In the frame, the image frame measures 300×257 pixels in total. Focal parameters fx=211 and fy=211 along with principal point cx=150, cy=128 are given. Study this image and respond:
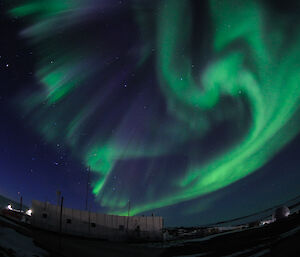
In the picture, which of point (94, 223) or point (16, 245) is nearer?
point (16, 245)

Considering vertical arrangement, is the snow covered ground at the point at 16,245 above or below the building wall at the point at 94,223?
below

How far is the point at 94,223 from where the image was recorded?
26.2 m

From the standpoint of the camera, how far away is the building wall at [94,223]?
23641 mm

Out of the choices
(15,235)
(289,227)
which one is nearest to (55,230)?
(15,235)

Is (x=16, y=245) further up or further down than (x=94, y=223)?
further down

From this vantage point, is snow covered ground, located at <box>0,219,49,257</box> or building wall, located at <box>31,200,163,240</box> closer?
snow covered ground, located at <box>0,219,49,257</box>

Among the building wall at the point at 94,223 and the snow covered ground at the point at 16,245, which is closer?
the snow covered ground at the point at 16,245

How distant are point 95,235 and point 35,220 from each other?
23.1 ft

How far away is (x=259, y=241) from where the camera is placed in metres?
12.3

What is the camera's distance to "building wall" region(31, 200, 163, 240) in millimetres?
23641

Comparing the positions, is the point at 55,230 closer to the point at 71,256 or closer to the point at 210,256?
the point at 71,256

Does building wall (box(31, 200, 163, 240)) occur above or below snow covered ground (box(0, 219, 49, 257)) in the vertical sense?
above

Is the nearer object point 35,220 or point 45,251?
point 45,251

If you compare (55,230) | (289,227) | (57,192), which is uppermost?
(57,192)
